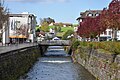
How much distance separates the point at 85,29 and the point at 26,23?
62.9 meters

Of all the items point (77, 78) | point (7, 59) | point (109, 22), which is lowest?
point (77, 78)

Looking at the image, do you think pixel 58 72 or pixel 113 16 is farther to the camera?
pixel 113 16

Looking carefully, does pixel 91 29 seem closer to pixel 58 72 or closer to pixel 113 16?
pixel 113 16

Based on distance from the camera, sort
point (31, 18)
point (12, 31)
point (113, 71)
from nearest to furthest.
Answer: point (113, 71) → point (12, 31) → point (31, 18)

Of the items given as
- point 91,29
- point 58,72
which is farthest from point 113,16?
point 91,29

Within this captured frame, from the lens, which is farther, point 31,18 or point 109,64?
point 31,18

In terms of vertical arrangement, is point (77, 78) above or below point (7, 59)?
below

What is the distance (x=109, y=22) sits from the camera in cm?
5188

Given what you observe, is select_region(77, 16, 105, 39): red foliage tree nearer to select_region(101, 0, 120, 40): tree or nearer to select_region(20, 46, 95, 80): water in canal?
select_region(20, 46, 95, 80): water in canal

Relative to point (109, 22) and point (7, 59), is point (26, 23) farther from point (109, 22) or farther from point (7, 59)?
point (7, 59)

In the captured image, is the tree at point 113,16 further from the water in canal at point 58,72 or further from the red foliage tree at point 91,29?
the red foliage tree at point 91,29

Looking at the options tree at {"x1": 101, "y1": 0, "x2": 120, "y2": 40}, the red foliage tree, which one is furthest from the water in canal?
the red foliage tree

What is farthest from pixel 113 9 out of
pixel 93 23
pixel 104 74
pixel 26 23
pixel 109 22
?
pixel 26 23

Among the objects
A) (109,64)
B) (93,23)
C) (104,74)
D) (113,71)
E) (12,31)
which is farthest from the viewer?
(12,31)
